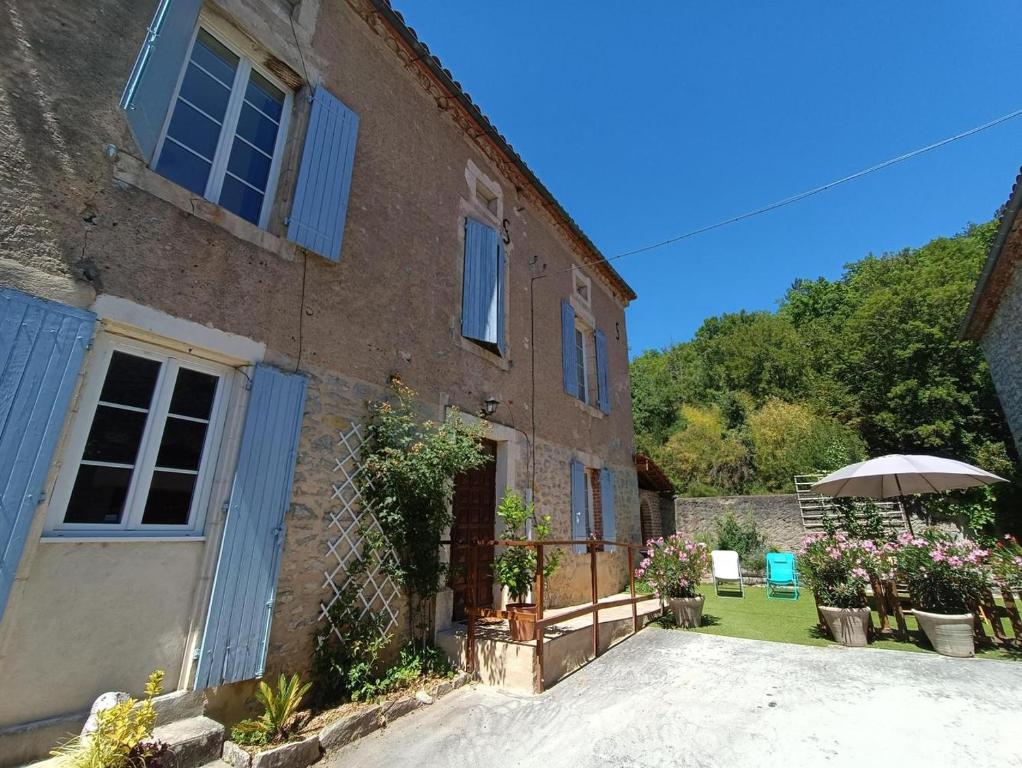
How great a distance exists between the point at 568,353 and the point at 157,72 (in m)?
6.79

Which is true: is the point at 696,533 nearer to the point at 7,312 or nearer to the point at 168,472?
the point at 168,472

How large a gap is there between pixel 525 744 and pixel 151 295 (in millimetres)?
3966

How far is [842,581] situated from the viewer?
566cm

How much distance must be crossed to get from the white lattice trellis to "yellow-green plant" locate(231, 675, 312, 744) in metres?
0.69

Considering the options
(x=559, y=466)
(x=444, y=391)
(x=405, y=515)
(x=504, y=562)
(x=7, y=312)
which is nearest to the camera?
(x=7, y=312)

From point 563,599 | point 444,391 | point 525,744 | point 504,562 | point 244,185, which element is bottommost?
point 525,744

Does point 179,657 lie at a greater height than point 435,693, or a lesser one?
greater

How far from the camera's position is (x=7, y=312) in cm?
258

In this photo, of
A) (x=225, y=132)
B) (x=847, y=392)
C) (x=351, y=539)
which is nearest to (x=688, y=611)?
(x=351, y=539)

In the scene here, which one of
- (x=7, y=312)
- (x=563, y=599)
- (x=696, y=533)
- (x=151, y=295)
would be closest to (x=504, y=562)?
(x=563, y=599)

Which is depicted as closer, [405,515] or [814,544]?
[405,515]

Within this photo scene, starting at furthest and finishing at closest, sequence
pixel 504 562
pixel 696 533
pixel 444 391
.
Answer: pixel 696 533
pixel 444 391
pixel 504 562

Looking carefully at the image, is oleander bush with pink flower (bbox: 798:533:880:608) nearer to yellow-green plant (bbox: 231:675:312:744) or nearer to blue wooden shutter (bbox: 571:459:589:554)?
blue wooden shutter (bbox: 571:459:589:554)

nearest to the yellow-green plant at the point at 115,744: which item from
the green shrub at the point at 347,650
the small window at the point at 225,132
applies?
the green shrub at the point at 347,650
